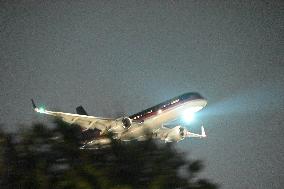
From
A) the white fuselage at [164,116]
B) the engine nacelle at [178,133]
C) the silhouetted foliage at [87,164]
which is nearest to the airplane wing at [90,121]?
the white fuselage at [164,116]

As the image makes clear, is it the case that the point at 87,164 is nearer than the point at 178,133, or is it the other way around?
the point at 87,164

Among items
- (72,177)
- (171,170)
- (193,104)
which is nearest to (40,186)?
(72,177)

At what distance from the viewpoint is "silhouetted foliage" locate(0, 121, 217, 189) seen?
1597 centimetres

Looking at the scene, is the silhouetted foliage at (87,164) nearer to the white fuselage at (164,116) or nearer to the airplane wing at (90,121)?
the white fuselage at (164,116)

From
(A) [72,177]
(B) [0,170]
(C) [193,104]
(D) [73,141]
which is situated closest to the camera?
(A) [72,177]

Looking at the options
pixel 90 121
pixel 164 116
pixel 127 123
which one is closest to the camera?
pixel 164 116

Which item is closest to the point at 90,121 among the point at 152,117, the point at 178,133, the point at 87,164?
the point at 152,117

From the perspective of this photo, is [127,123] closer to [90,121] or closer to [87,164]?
[90,121]

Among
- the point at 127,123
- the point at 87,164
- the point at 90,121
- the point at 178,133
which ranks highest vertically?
the point at 90,121

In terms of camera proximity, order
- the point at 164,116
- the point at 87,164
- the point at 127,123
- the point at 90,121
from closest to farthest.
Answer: the point at 87,164
the point at 164,116
the point at 127,123
the point at 90,121

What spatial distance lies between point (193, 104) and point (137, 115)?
7014mm

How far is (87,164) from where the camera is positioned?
16203 mm

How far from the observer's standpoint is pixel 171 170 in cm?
1664

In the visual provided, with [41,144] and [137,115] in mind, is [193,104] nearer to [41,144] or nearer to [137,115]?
[137,115]
